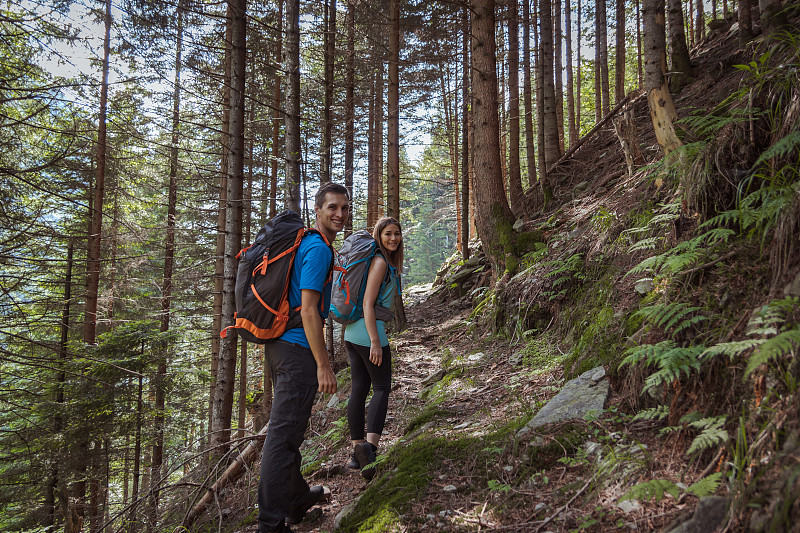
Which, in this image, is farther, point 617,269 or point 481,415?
point 617,269

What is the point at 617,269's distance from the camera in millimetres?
4375

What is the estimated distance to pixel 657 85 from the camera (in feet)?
14.9

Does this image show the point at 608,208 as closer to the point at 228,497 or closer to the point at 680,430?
the point at 680,430

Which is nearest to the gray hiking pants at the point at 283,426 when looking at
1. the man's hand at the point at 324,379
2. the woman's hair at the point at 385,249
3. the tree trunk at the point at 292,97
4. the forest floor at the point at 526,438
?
the man's hand at the point at 324,379

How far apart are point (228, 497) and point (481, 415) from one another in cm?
349

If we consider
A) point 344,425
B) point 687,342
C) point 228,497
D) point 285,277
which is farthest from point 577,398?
point 228,497

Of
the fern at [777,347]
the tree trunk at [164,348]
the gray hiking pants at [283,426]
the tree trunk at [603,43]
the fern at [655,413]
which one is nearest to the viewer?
the fern at [777,347]

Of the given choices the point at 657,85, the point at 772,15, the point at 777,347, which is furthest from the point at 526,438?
the point at 772,15

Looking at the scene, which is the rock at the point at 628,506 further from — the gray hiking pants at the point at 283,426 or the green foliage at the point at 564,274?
the green foliage at the point at 564,274

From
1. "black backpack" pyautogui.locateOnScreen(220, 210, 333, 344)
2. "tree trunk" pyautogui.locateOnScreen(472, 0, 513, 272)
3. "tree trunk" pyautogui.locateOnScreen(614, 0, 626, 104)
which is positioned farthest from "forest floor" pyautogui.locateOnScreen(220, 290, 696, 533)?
"tree trunk" pyautogui.locateOnScreen(614, 0, 626, 104)

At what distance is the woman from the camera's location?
359cm

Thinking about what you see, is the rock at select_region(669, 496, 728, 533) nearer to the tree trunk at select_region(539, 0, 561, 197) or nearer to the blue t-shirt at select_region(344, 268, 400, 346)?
the blue t-shirt at select_region(344, 268, 400, 346)

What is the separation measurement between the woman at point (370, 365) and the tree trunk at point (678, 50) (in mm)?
8221

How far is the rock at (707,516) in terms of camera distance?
1.63m
